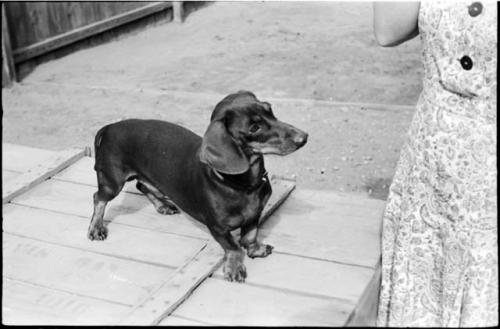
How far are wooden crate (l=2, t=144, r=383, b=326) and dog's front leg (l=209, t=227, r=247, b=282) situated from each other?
0.15 feet

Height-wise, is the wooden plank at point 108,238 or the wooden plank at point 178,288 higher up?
the wooden plank at point 178,288

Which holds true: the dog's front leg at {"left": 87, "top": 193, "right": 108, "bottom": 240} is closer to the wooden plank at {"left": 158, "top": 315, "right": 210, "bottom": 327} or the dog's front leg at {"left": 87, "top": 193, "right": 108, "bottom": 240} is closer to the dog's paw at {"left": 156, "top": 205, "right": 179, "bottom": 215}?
the dog's paw at {"left": 156, "top": 205, "right": 179, "bottom": 215}

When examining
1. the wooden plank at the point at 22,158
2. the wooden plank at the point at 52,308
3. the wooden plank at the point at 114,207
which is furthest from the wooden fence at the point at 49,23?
the wooden plank at the point at 52,308

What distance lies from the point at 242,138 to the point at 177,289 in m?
0.57

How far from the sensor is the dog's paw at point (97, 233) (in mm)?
2635

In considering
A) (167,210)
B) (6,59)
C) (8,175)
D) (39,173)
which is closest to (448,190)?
(167,210)

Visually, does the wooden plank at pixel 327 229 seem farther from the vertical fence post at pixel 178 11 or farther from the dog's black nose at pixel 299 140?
the vertical fence post at pixel 178 11

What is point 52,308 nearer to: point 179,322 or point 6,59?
point 179,322

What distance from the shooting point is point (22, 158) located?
11.6 ft

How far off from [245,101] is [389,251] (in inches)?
30.6

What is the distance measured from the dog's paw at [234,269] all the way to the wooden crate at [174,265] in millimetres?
39

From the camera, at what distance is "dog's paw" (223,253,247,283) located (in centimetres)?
229

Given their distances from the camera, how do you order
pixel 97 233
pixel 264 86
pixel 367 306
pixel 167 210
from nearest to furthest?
pixel 367 306
pixel 97 233
pixel 167 210
pixel 264 86

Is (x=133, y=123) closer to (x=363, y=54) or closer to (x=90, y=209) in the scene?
(x=90, y=209)
